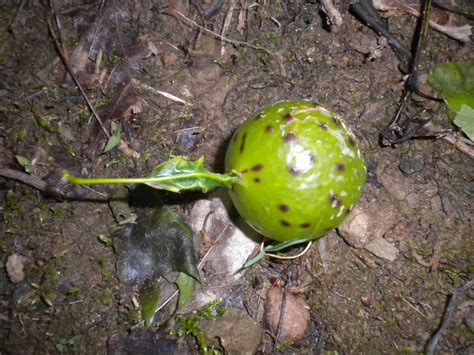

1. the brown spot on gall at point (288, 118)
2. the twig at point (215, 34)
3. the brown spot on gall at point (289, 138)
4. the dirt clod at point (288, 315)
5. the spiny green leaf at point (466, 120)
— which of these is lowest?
the dirt clod at point (288, 315)

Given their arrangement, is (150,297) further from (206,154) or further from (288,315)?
(206,154)

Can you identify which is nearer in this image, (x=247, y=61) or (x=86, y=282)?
(x=86, y=282)

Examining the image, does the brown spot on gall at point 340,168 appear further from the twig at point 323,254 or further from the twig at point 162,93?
the twig at point 162,93

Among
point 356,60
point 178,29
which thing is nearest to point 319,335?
point 356,60

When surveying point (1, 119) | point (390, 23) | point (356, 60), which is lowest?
point (1, 119)

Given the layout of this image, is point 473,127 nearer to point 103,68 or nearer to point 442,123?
point 442,123

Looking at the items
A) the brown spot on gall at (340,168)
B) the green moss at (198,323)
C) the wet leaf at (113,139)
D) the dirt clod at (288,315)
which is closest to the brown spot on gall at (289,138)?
the brown spot on gall at (340,168)
